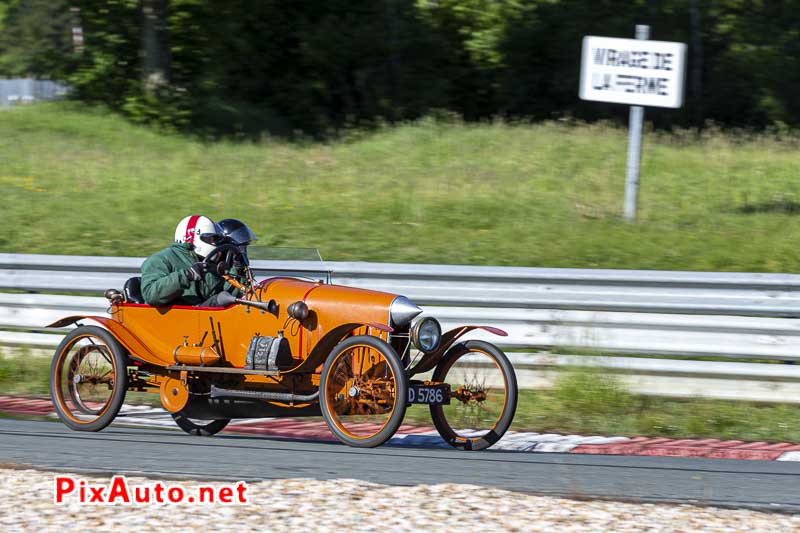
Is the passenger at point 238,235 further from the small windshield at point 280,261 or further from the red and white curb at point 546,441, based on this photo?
the red and white curb at point 546,441

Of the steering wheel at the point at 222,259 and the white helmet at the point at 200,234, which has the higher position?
the white helmet at the point at 200,234

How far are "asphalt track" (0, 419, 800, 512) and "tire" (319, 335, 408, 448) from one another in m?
0.13

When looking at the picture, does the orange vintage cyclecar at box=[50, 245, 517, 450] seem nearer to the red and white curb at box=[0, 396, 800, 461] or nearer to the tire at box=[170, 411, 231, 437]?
the tire at box=[170, 411, 231, 437]

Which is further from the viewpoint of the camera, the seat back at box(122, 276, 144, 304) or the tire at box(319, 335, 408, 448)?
the seat back at box(122, 276, 144, 304)

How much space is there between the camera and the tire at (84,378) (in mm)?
7488

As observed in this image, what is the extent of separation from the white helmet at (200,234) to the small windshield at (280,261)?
0.26 metres

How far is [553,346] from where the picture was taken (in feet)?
28.6

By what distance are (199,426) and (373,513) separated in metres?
3.15

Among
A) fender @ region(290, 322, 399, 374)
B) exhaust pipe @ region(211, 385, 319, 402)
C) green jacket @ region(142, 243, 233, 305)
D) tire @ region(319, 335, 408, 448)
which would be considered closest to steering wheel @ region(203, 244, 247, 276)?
green jacket @ region(142, 243, 233, 305)

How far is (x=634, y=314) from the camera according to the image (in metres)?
8.70

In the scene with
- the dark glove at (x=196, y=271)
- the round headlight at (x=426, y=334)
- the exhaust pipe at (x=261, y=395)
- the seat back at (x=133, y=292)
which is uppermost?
the dark glove at (x=196, y=271)

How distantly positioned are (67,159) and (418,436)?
12353mm

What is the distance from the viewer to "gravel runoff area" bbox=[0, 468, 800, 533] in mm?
4926

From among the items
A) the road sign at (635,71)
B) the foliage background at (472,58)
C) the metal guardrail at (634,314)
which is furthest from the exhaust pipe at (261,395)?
the foliage background at (472,58)
